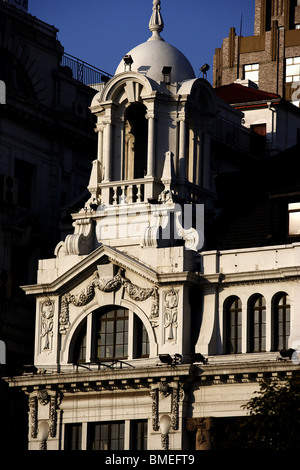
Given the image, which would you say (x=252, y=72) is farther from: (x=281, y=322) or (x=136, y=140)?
(x=281, y=322)

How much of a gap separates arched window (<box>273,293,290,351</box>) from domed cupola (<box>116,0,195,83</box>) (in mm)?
12987

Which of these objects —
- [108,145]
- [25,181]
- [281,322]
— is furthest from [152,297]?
[25,181]

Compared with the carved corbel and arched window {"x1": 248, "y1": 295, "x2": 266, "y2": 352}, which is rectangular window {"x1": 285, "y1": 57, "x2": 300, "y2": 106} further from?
arched window {"x1": 248, "y1": 295, "x2": 266, "y2": 352}

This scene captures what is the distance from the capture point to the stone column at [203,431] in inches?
2739

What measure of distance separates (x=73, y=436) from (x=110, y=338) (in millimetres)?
4693

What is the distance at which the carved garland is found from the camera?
238ft

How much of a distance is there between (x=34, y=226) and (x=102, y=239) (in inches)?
248

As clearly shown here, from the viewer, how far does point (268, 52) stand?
392 ft

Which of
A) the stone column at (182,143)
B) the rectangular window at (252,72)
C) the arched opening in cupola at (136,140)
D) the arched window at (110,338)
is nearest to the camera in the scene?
the arched window at (110,338)

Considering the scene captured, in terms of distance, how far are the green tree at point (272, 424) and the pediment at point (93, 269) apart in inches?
399

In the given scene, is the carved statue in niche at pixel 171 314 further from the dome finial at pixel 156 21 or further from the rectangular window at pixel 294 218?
the dome finial at pixel 156 21

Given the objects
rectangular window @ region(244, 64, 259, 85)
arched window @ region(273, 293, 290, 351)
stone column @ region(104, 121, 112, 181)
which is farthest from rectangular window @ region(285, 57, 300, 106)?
arched window @ region(273, 293, 290, 351)

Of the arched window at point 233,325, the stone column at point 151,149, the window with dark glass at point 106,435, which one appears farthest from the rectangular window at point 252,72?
the window with dark glass at point 106,435

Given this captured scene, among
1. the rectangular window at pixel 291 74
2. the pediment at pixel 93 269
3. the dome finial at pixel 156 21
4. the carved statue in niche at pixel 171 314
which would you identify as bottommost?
the carved statue in niche at pixel 171 314
